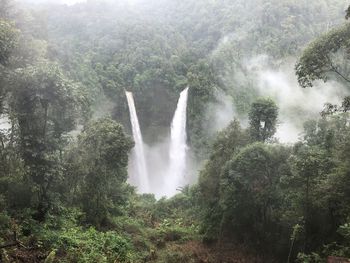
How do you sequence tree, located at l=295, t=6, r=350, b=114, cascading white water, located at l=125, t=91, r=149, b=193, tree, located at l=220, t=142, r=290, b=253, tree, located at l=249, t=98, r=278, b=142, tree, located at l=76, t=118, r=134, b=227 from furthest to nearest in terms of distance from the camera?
cascading white water, located at l=125, t=91, r=149, b=193 < tree, located at l=249, t=98, r=278, b=142 < tree, located at l=220, t=142, r=290, b=253 < tree, located at l=76, t=118, r=134, b=227 < tree, located at l=295, t=6, r=350, b=114

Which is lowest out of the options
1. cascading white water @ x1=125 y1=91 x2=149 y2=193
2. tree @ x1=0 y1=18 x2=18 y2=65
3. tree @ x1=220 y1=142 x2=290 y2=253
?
tree @ x1=220 y1=142 x2=290 y2=253

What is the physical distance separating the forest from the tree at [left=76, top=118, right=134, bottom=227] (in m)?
0.06

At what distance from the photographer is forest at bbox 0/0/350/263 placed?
520 inches

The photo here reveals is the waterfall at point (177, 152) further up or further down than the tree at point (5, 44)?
further up

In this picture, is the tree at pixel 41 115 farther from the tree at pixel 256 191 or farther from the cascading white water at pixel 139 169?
the cascading white water at pixel 139 169

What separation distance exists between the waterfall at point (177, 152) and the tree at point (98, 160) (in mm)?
26747

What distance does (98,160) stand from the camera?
18219 mm

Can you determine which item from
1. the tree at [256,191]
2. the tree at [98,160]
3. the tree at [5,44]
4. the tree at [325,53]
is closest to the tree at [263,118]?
the tree at [256,191]

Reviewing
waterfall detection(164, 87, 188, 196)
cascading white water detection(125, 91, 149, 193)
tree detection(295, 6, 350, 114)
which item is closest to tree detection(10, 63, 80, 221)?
tree detection(295, 6, 350, 114)

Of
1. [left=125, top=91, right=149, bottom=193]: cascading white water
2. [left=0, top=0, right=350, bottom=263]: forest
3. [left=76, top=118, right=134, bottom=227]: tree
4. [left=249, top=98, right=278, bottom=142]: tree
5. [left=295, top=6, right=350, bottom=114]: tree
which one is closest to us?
[left=295, top=6, right=350, bottom=114]: tree

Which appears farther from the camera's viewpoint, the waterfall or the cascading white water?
the waterfall

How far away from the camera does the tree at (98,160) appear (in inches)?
716

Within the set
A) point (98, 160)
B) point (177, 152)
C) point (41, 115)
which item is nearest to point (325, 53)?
point (41, 115)

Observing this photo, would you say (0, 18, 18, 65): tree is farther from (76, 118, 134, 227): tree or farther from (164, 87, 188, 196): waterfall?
(164, 87, 188, 196): waterfall
